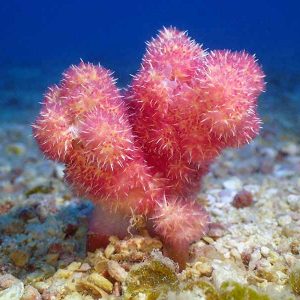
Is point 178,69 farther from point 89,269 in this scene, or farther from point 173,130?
point 89,269

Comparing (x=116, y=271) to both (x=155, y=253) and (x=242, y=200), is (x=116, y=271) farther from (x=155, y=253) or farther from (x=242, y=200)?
(x=242, y=200)

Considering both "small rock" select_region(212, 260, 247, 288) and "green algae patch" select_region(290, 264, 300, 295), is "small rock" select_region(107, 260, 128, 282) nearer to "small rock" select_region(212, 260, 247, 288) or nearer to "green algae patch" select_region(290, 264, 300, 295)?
"small rock" select_region(212, 260, 247, 288)

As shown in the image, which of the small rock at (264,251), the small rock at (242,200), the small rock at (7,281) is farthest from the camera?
the small rock at (242,200)

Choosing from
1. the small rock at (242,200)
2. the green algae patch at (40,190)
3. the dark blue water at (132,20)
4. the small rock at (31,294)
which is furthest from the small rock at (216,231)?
the dark blue water at (132,20)

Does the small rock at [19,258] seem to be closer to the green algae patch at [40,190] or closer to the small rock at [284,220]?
the green algae patch at [40,190]

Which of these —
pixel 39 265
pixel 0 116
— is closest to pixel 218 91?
pixel 39 265

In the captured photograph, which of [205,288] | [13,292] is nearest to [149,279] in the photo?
[205,288]
